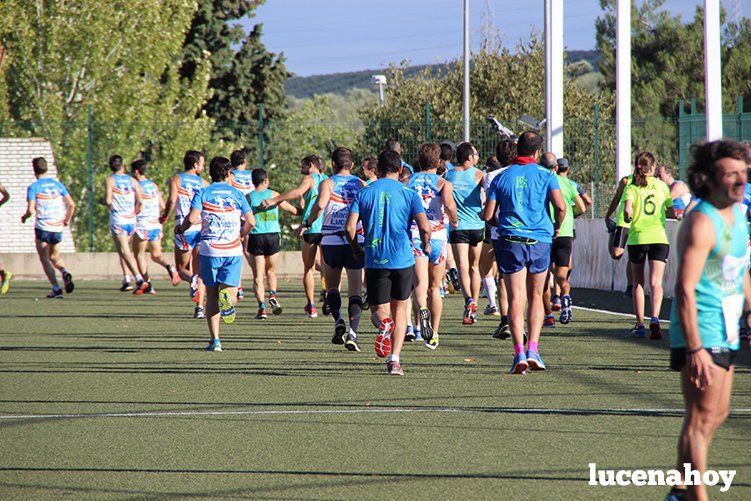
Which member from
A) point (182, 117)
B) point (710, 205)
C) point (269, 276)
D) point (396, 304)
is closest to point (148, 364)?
point (396, 304)

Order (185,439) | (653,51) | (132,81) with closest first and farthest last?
(185,439)
(132,81)
(653,51)

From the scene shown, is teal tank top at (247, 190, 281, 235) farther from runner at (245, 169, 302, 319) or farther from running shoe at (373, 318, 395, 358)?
running shoe at (373, 318, 395, 358)

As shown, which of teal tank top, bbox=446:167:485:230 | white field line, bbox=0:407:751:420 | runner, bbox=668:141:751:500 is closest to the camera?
runner, bbox=668:141:751:500

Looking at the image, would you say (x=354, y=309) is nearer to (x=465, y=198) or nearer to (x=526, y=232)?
(x=526, y=232)

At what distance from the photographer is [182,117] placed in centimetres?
3672

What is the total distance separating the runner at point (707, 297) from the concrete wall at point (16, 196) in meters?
25.2

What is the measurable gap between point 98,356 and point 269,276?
507 centimetres

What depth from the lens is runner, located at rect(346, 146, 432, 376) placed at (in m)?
11.2

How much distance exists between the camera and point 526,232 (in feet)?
36.9

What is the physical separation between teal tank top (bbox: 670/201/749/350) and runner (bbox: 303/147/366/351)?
7627mm

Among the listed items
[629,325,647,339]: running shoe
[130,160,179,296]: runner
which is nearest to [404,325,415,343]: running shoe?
[629,325,647,339]: running shoe

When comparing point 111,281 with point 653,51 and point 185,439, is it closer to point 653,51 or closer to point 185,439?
point 185,439

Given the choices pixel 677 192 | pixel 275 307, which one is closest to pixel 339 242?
pixel 275 307

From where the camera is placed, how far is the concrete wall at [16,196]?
96.9 feet
